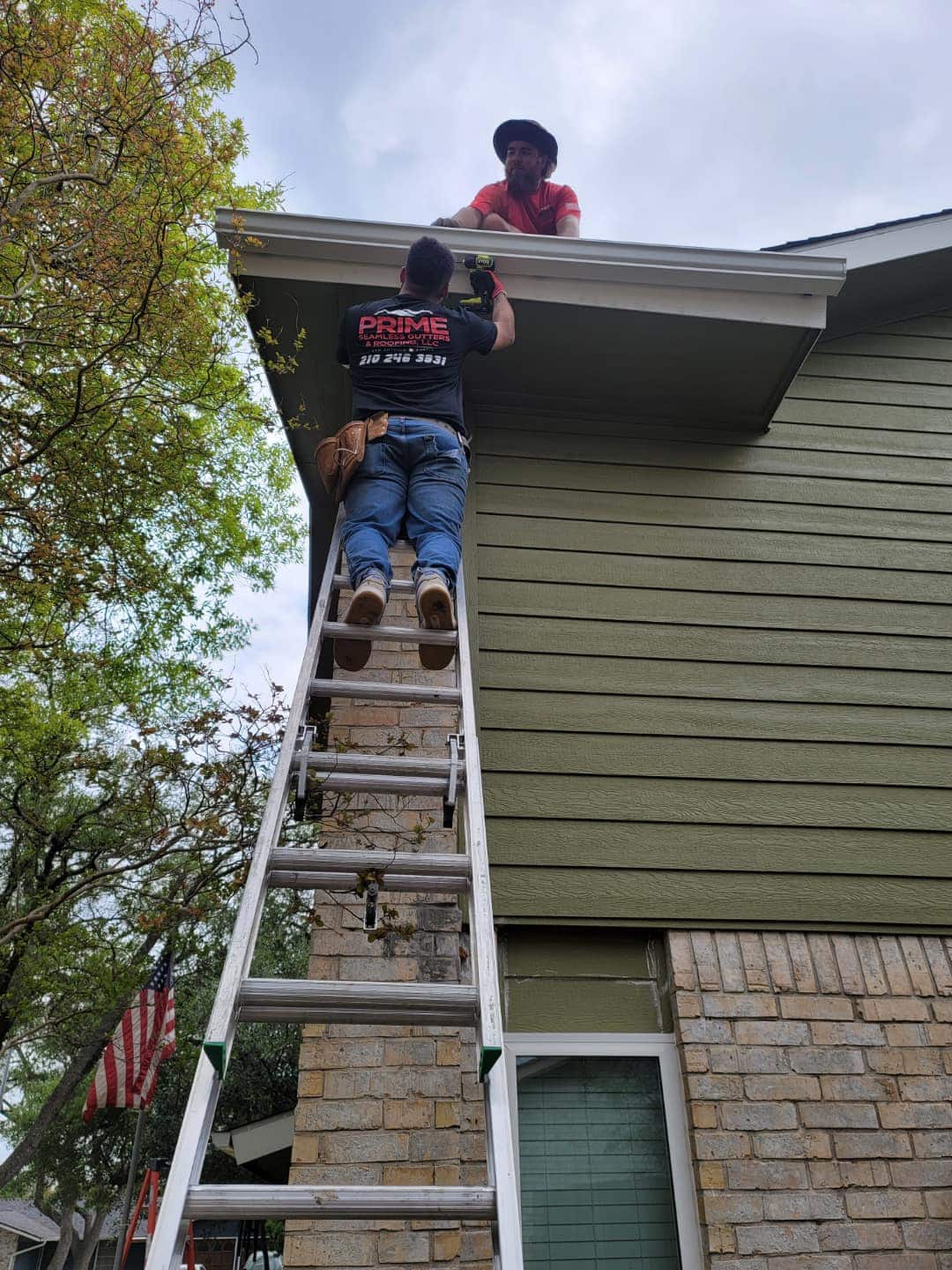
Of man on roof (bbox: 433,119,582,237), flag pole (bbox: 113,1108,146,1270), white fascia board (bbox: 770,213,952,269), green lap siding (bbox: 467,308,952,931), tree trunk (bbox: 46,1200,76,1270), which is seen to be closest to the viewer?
green lap siding (bbox: 467,308,952,931)

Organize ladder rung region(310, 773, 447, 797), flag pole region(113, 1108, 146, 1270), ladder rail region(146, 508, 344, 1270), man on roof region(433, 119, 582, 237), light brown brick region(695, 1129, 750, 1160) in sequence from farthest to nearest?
flag pole region(113, 1108, 146, 1270) → man on roof region(433, 119, 582, 237) → light brown brick region(695, 1129, 750, 1160) → ladder rung region(310, 773, 447, 797) → ladder rail region(146, 508, 344, 1270)

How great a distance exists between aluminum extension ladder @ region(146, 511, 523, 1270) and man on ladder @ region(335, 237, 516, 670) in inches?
10.3

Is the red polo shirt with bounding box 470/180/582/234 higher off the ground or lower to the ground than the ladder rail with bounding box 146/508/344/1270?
higher

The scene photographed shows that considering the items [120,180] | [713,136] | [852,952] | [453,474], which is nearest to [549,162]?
[453,474]

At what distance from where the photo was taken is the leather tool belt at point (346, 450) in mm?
3393

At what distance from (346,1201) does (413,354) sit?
3094 mm

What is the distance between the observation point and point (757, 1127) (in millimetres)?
2883

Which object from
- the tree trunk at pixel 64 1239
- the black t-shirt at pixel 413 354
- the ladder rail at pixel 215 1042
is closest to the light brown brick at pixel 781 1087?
the ladder rail at pixel 215 1042

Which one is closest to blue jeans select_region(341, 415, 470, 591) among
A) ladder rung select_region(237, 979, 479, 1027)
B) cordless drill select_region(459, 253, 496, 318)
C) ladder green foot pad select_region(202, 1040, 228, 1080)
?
cordless drill select_region(459, 253, 496, 318)

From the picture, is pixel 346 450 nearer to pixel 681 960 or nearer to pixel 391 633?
pixel 391 633

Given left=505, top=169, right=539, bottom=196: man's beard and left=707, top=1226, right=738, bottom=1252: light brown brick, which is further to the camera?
left=505, top=169, right=539, bottom=196: man's beard

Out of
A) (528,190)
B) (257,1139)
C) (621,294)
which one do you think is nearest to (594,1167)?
(621,294)

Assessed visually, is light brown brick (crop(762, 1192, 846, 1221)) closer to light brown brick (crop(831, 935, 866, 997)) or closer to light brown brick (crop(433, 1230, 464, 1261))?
light brown brick (crop(831, 935, 866, 997))

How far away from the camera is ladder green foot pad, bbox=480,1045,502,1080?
1587mm
